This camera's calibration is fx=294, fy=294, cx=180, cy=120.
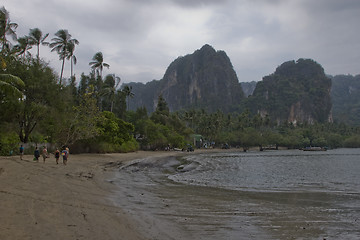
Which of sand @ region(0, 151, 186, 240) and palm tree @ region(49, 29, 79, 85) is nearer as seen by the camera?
sand @ region(0, 151, 186, 240)

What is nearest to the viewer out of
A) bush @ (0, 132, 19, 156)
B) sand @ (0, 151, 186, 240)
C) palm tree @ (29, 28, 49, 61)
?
sand @ (0, 151, 186, 240)

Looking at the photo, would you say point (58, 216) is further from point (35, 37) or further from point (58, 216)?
point (35, 37)

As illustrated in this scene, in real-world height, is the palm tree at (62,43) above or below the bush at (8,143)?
above

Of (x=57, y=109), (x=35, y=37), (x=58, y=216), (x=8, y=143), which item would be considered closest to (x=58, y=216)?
(x=58, y=216)

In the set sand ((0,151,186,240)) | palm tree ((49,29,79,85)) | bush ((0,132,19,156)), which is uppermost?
palm tree ((49,29,79,85))

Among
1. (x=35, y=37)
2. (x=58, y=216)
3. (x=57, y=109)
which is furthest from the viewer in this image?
(x=35, y=37)

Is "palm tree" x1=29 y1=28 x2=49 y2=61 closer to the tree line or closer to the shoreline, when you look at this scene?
the tree line

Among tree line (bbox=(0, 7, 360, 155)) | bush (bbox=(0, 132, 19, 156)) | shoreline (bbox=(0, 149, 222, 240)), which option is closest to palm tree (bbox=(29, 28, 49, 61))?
tree line (bbox=(0, 7, 360, 155))

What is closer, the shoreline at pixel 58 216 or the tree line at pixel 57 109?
the shoreline at pixel 58 216

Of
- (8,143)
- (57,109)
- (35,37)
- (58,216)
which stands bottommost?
(58,216)

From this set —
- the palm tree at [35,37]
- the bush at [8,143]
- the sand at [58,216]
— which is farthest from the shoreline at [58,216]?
the palm tree at [35,37]

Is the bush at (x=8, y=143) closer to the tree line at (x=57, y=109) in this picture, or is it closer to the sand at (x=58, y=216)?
the tree line at (x=57, y=109)

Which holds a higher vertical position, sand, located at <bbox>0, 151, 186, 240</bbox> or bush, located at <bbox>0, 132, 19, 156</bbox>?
bush, located at <bbox>0, 132, 19, 156</bbox>

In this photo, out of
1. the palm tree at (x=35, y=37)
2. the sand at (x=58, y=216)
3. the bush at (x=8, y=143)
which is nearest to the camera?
the sand at (x=58, y=216)
